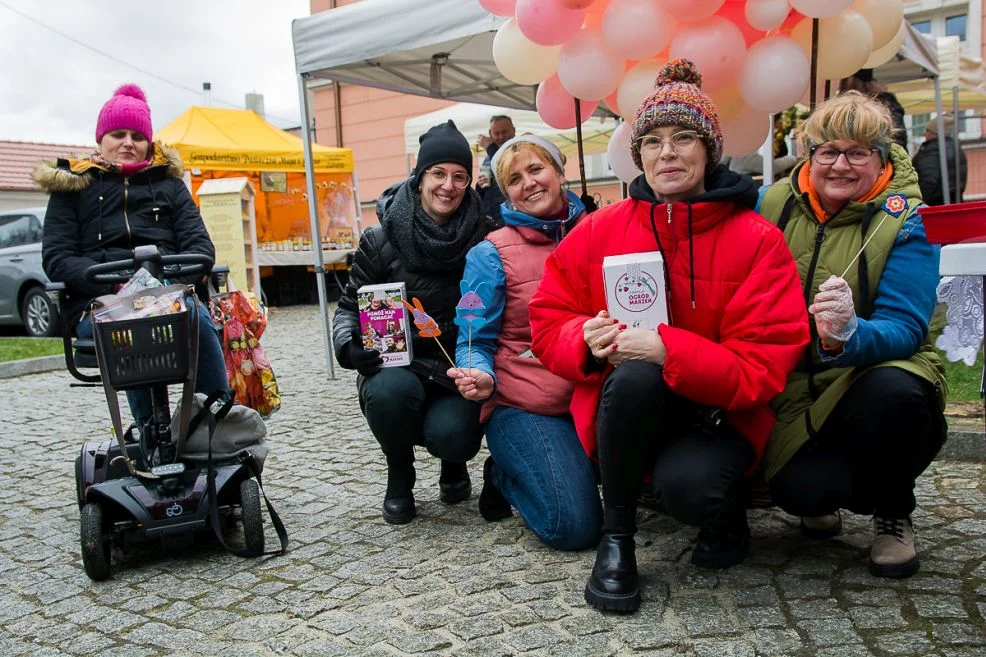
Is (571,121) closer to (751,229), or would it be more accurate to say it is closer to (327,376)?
(751,229)

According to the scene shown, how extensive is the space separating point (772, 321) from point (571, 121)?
2072 millimetres

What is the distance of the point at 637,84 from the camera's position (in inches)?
126

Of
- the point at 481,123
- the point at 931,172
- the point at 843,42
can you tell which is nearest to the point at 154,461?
the point at 843,42

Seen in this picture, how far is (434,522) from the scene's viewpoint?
317cm

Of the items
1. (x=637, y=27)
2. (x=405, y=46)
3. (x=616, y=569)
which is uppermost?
(x=405, y=46)

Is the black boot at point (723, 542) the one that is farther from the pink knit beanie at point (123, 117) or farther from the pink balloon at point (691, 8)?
the pink knit beanie at point (123, 117)

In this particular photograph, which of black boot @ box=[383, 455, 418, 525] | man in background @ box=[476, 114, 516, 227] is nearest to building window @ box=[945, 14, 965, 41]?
man in background @ box=[476, 114, 516, 227]

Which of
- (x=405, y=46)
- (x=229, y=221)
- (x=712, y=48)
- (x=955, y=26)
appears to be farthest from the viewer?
(x=955, y=26)

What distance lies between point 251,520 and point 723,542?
155cm

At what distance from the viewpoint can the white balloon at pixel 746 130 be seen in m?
3.41

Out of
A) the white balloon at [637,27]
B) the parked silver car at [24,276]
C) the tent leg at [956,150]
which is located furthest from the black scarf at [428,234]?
the parked silver car at [24,276]

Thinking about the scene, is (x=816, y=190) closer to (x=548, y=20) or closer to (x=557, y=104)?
(x=548, y=20)

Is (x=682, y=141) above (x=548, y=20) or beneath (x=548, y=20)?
beneath

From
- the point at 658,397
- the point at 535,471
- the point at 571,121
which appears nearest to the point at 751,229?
the point at 658,397
